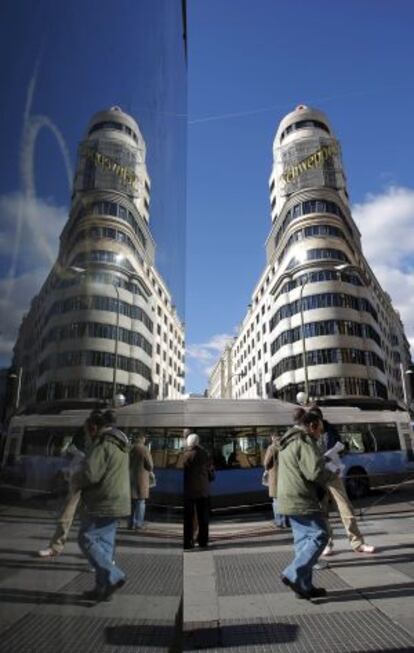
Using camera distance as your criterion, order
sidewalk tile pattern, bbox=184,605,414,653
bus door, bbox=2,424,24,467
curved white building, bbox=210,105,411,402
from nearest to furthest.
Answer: bus door, bbox=2,424,24,467
sidewalk tile pattern, bbox=184,605,414,653
curved white building, bbox=210,105,411,402

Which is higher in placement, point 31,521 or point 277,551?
point 31,521

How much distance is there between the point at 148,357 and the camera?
26.1 inches

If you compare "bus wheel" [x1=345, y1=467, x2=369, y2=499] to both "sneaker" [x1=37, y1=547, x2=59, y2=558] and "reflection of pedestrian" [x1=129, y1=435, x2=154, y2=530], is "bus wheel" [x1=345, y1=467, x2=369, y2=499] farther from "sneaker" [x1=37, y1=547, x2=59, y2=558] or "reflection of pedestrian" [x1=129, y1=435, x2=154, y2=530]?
"sneaker" [x1=37, y1=547, x2=59, y2=558]

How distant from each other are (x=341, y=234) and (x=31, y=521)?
6192 mm

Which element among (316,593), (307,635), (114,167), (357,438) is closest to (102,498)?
(114,167)

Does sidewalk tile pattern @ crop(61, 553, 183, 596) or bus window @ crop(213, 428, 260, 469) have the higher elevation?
bus window @ crop(213, 428, 260, 469)

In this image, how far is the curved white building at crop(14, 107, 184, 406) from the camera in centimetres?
26

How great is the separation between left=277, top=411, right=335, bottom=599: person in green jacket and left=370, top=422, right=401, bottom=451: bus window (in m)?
3.58

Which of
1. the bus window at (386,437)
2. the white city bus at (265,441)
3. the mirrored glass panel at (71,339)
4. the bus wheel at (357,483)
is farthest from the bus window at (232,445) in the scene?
the mirrored glass panel at (71,339)

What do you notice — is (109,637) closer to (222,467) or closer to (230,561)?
(230,561)

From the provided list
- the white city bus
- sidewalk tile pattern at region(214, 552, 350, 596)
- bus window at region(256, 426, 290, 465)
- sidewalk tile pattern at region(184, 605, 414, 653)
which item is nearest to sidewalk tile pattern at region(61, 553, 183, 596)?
sidewalk tile pattern at region(184, 605, 414, 653)

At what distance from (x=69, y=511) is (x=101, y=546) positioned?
91 mm

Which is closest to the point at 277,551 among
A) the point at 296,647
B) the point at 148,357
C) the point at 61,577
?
the point at 296,647

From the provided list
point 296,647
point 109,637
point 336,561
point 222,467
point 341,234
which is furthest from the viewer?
point 341,234
